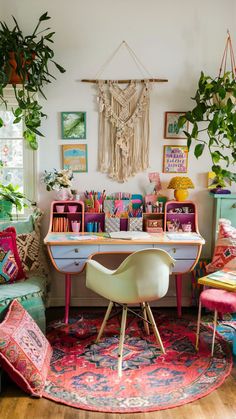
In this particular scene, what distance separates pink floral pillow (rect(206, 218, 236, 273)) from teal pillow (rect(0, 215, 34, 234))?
161 centimetres

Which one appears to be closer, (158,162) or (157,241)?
(157,241)

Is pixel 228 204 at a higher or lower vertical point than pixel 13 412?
higher

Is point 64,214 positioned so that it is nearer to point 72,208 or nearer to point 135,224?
point 72,208

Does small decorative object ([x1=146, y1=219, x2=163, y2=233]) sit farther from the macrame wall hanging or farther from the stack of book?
the stack of book

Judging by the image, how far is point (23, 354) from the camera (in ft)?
8.75

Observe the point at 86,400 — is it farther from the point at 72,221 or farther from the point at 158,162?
the point at 158,162

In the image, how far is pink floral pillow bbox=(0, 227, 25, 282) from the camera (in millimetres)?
3425

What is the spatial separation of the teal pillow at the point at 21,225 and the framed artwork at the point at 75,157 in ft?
2.03

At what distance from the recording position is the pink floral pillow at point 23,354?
2623 millimetres

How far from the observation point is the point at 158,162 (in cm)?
410

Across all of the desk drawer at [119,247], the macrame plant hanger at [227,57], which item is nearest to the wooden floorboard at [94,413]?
the desk drawer at [119,247]

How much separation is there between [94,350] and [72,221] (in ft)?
4.02

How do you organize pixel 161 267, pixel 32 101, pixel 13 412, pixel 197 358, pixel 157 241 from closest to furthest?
1. pixel 13 412
2. pixel 161 267
3. pixel 197 358
4. pixel 157 241
5. pixel 32 101

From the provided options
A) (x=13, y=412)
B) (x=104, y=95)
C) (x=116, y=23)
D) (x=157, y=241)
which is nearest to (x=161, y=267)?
(x=157, y=241)
